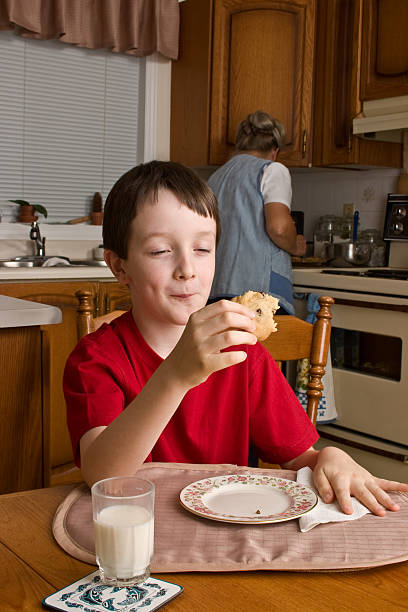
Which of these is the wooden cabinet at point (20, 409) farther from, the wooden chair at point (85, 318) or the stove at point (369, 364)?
the stove at point (369, 364)

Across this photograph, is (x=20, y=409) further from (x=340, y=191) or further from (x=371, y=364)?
(x=340, y=191)

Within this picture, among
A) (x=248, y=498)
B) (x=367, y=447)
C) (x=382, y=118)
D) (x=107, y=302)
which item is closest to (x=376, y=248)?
(x=382, y=118)

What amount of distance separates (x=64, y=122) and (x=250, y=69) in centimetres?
101

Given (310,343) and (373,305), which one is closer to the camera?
(310,343)

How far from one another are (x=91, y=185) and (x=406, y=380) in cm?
202

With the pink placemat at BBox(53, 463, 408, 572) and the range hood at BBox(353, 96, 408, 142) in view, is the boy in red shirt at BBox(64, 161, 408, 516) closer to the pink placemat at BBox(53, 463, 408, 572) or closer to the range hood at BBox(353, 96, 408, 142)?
the pink placemat at BBox(53, 463, 408, 572)

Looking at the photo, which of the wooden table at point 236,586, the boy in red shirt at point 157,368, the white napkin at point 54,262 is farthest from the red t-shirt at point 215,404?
the white napkin at point 54,262

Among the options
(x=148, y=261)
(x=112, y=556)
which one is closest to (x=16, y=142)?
(x=148, y=261)

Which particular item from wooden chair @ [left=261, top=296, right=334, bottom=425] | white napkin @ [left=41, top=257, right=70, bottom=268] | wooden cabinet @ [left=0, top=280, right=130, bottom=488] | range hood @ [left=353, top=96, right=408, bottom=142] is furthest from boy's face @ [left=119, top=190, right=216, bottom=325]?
range hood @ [left=353, top=96, right=408, bottom=142]

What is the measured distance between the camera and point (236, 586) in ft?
2.02

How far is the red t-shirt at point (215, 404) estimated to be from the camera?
1.04 meters

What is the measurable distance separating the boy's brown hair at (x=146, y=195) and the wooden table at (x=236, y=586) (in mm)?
511

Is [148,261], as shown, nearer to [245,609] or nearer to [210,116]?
[245,609]

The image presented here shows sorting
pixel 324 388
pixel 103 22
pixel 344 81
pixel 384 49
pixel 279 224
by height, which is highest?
pixel 103 22
